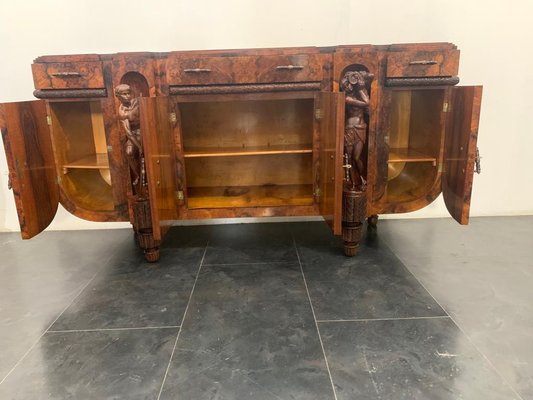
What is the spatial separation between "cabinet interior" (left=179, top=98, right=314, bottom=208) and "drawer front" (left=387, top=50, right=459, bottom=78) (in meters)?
0.57

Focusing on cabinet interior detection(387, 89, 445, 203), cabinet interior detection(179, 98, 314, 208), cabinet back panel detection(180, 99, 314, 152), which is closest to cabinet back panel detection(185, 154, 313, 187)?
cabinet interior detection(179, 98, 314, 208)

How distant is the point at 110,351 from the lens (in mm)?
1404

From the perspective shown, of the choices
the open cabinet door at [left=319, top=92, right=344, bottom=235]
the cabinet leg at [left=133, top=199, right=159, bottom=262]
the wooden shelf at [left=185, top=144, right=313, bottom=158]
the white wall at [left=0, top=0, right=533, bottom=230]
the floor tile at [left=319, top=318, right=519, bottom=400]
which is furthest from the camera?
the white wall at [left=0, top=0, right=533, bottom=230]

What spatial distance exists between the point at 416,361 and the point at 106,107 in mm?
1701

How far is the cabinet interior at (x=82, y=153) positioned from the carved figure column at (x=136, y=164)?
0.70 ft

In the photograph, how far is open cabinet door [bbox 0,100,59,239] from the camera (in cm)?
169

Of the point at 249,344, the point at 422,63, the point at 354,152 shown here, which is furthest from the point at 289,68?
the point at 249,344

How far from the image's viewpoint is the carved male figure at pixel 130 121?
186 centimetres

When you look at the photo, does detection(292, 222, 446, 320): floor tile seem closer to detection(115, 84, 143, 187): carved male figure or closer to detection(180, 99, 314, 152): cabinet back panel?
detection(180, 99, 314, 152): cabinet back panel

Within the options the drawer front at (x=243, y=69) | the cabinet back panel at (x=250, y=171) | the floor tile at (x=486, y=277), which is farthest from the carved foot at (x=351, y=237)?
the drawer front at (x=243, y=69)

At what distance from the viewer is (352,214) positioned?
200 cm

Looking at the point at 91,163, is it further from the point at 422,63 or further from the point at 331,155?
the point at 422,63

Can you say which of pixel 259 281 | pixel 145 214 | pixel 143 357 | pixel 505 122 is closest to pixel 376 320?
pixel 259 281

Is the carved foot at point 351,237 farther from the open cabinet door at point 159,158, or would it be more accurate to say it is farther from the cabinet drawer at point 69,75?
the cabinet drawer at point 69,75
